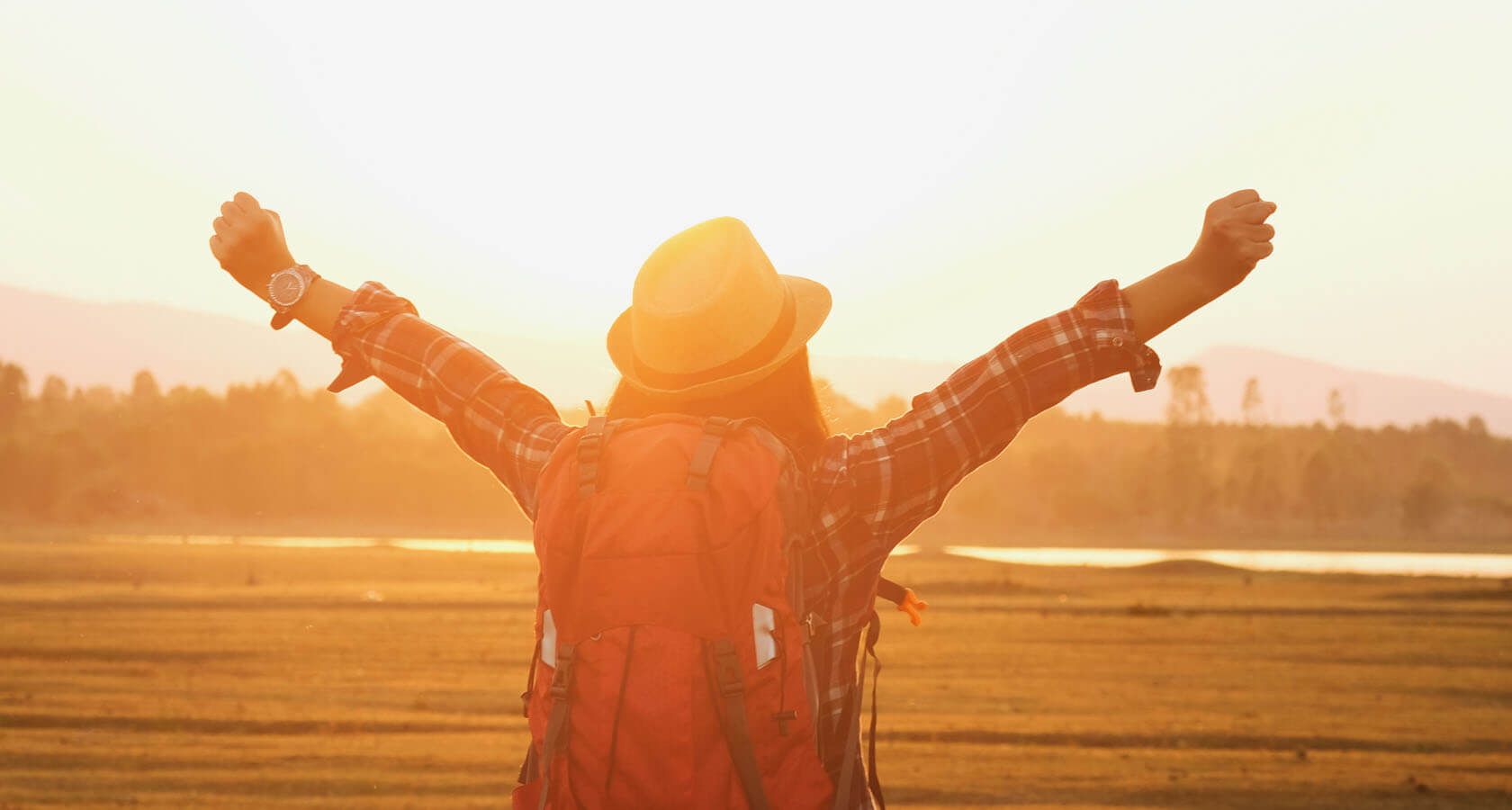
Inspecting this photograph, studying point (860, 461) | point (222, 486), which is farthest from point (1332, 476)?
point (860, 461)

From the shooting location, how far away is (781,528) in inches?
94.4

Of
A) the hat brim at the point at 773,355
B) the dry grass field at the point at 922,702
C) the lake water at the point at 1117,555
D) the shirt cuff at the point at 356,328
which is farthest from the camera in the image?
the lake water at the point at 1117,555

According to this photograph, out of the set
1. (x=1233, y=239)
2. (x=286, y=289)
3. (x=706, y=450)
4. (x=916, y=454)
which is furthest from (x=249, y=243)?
(x=1233, y=239)

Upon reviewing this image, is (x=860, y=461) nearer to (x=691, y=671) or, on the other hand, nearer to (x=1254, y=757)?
(x=691, y=671)

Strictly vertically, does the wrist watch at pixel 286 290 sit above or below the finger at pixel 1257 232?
above

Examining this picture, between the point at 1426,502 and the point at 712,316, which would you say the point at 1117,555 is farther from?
the point at 712,316

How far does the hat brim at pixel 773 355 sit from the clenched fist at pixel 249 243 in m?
0.82

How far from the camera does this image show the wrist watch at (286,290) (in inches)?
120

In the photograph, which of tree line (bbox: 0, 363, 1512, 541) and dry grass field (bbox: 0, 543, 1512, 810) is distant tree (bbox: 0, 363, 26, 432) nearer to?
tree line (bbox: 0, 363, 1512, 541)

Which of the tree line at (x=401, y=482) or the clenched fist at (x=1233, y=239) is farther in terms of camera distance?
the tree line at (x=401, y=482)

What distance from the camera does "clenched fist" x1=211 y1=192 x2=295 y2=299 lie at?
3061mm

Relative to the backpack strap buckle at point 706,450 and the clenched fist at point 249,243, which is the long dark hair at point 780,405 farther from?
the clenched fist at point 249,243

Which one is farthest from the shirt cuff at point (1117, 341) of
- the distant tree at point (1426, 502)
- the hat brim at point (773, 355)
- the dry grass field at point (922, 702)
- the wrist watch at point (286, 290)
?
the distant tree at point (1426, 502)

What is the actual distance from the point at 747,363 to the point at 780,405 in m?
0.11
